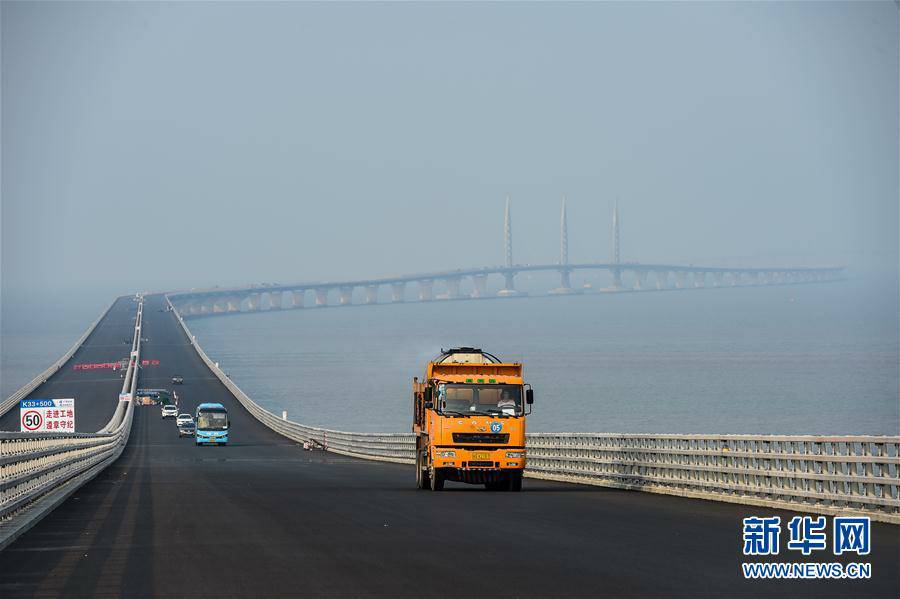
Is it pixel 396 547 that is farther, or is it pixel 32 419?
pixel 32 419

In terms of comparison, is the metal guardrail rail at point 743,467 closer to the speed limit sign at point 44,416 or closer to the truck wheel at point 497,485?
the truck wheel at point 497,485

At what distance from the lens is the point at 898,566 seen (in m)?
17.7

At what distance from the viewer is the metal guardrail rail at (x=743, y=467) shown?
24.2m

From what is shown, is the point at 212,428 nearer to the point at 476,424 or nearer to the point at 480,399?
the point at 480,399

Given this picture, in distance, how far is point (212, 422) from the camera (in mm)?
90938

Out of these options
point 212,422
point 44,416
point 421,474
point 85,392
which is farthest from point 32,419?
point 85,392

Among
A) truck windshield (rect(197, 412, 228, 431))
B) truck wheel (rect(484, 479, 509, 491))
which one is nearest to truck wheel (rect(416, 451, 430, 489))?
truck wheel (rect(484, 479, 509, 491))

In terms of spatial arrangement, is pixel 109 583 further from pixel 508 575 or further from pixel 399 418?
pixel 399 418

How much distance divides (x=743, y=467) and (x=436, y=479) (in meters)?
9.11

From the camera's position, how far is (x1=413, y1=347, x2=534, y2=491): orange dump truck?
35719mm

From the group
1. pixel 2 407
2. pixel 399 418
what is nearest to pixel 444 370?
pixel 2 407

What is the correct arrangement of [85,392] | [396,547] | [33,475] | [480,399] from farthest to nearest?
[85,392], [480,399], [33,475], [396,547]

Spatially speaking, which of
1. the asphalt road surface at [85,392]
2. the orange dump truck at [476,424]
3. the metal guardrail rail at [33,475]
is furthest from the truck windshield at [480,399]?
the asphalt road surface at [85,392]

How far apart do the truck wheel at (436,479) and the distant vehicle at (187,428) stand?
7034 centimetres
